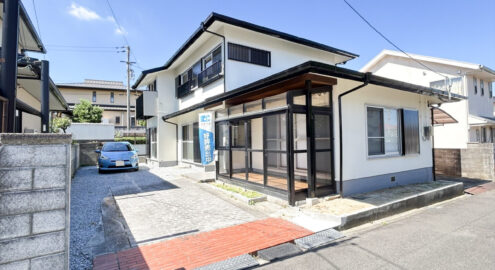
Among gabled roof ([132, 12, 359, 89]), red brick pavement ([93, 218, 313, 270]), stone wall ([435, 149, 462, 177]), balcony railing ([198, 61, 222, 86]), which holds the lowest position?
red brick pavement ([93, 218, 313, 270])

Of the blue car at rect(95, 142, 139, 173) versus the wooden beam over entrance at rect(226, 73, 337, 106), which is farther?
the blue car at rect(95, 142, 139, 173)

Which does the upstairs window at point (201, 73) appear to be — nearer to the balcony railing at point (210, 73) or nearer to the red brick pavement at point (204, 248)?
the balcony railing at point (210, 73)

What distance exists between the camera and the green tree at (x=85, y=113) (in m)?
22.2

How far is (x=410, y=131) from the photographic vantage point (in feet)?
23.7

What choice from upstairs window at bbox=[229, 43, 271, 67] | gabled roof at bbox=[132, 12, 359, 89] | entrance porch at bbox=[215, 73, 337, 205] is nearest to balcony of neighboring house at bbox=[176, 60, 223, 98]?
upstairs window at bbox=[229, 43, 271, 67]

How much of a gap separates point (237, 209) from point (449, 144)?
1458 cm

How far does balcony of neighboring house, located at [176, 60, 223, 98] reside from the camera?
8.94 meters

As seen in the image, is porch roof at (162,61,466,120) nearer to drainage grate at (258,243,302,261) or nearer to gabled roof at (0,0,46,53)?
drainage grate at (258,243,302,261)

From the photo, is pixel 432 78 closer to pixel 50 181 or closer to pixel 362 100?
pixel 362 100

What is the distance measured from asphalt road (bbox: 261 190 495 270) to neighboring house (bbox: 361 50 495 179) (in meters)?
6.64

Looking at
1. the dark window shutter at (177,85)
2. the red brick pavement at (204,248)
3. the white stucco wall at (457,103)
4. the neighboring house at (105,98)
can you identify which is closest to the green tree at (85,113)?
the neighboring house at (105,98)

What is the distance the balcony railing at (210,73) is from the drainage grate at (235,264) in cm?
693

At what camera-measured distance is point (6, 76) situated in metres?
2.50

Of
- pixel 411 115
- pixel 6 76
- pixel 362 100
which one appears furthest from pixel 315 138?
pixel 6 76
